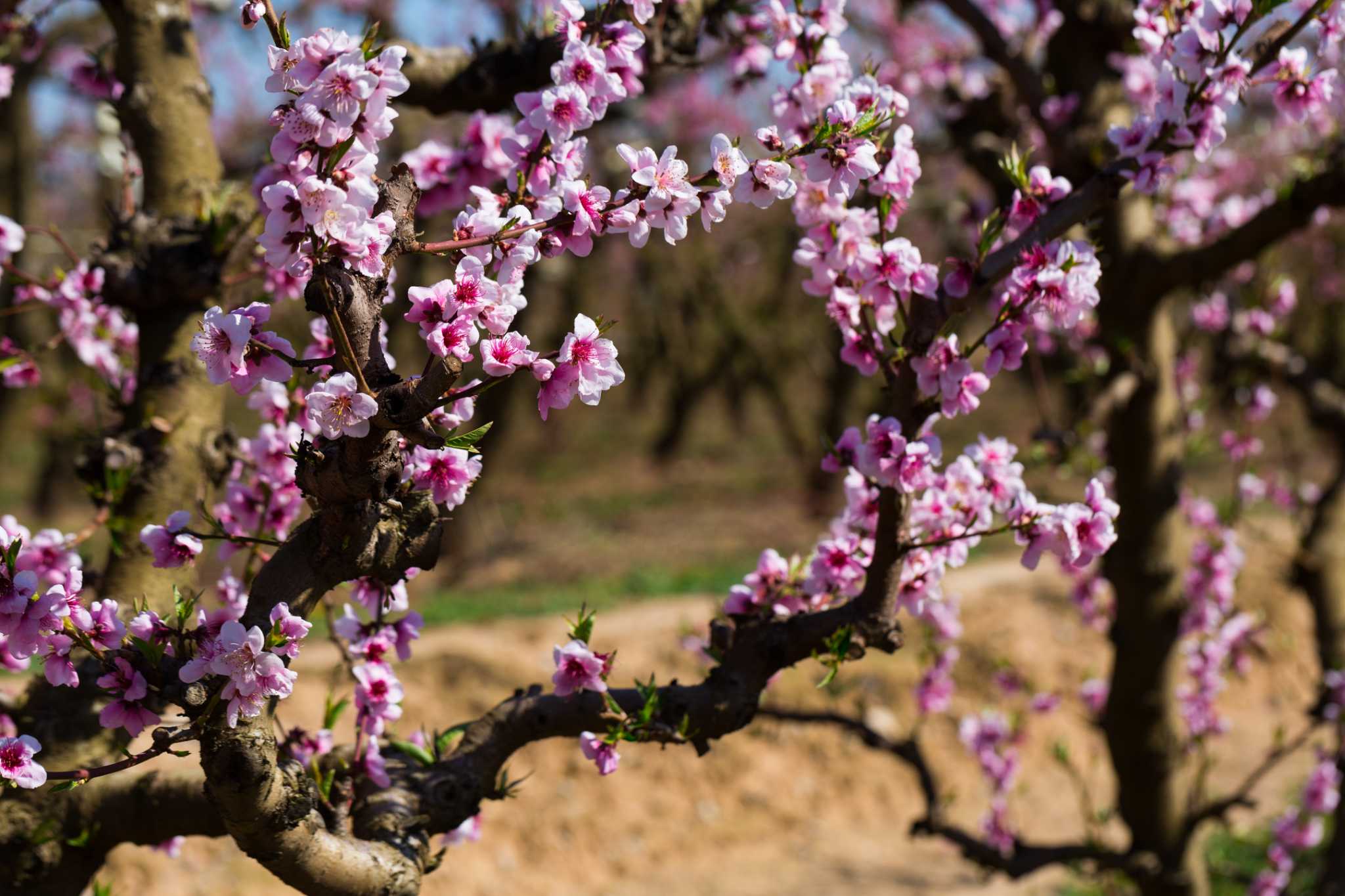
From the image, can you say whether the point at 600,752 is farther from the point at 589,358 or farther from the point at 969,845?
the point at 969,845

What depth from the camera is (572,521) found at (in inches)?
570

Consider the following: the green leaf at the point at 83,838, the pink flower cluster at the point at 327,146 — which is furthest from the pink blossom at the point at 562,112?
the green leaf at the point at 83,838

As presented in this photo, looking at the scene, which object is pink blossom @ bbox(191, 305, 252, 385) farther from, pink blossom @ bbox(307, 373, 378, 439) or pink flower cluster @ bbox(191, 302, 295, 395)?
pink blossom @ bbox(307, 373, 378, 439)

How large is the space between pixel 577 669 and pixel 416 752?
1.40 ft

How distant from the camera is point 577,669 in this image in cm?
221

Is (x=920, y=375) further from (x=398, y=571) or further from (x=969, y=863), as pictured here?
(x=969, y=863)

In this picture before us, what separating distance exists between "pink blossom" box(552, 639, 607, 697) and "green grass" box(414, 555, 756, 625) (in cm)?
585

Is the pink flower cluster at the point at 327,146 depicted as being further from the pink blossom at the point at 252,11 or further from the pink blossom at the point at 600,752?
the pink blossom at the point at 600,752

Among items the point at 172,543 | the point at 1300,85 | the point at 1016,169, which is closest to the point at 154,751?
the point at 172,543

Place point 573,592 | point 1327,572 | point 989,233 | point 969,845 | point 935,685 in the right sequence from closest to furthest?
point 989,233 → point 969,845 → point 935,685 → point 1327,572 → point 573,592

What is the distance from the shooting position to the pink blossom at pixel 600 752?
222 centimetres

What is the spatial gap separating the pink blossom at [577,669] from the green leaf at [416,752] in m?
0.34

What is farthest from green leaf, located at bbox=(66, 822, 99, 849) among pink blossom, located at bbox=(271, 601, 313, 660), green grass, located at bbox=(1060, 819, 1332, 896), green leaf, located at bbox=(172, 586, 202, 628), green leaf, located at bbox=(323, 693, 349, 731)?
green grass, located at bbox=(1060, 819, 1332, 896)

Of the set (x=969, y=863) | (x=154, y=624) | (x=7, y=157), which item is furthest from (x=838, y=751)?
(x=7, y=157)
